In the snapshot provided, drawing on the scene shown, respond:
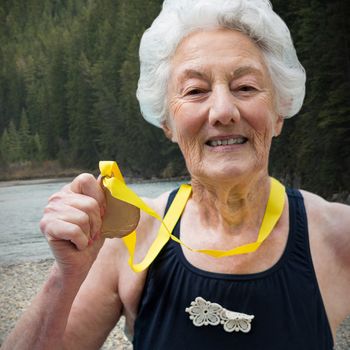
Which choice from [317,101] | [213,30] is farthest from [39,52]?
[213,30]

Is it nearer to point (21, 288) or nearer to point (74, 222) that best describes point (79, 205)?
point (74, 222)

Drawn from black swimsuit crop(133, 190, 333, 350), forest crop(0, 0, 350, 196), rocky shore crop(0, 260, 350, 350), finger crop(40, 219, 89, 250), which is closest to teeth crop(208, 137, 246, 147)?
black swimsuit crop(133, 190, 333, 350)

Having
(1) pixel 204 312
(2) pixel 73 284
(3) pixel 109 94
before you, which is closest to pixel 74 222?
(2) pixel 73 284

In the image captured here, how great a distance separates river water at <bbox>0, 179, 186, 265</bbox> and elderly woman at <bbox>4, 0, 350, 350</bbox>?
7.49 ft

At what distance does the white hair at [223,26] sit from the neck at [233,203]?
19 centimetres

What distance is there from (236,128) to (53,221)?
0.40m

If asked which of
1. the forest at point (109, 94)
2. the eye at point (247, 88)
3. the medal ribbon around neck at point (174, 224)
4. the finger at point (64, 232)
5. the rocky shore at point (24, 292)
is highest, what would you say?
the eye at point (247, 88)

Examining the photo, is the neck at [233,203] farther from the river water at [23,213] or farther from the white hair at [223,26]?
the river water at [23,213]

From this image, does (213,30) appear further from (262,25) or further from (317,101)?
A: (317,101)

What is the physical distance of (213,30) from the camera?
0.89m

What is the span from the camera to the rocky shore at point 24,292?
10.4 ft

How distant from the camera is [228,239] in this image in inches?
38.3

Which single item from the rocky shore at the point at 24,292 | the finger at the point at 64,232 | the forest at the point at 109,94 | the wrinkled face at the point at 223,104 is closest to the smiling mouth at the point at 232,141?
the wrinkled face at the point at 223,104

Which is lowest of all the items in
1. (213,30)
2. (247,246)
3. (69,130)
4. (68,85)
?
(69,130)
